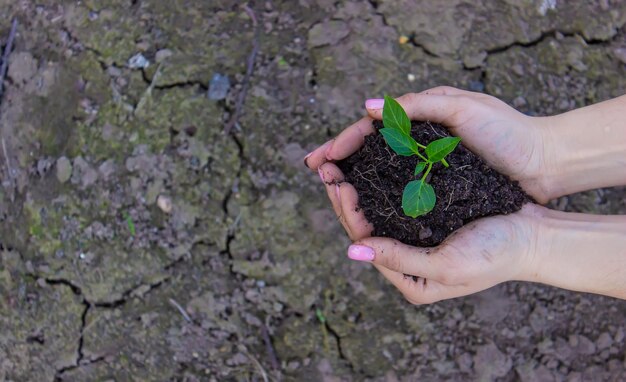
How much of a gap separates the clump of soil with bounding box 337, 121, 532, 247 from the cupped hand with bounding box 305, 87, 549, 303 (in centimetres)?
4

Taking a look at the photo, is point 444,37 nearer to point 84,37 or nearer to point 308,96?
point 308,96

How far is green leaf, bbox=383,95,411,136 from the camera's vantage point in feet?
5.80

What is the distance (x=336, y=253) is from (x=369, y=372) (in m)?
0.54

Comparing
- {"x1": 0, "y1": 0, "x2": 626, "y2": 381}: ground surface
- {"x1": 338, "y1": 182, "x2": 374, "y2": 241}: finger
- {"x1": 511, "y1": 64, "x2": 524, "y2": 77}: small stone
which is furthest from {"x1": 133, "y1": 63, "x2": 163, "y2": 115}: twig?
{"x1": 511, "y1": 64, "x2": 524, "y2": 77}: small stone

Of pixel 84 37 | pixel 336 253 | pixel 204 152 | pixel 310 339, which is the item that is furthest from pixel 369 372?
pixel 84 37

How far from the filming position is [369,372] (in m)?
2.55

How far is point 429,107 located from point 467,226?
0.44 meters

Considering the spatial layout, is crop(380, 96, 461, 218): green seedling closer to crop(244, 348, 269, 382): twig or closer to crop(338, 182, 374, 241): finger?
crop(338, 182, 374, 241): finger

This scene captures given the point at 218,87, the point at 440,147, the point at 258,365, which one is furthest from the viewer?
the point at 218,87

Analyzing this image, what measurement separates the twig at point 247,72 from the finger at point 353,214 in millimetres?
759

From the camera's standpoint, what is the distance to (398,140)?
1792 millimetres

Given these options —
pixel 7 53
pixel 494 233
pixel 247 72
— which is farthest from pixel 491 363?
pixel 7 53

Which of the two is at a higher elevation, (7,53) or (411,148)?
(411,148)

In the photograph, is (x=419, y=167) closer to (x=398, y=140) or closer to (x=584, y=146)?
(x=398, y=140)
